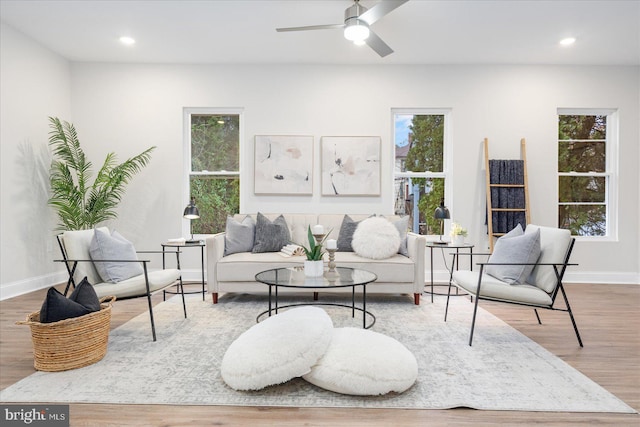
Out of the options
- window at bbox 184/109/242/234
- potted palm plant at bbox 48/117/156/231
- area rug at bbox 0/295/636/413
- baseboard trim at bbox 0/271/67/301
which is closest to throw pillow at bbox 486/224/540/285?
area rug at bbox 0/295/636/413

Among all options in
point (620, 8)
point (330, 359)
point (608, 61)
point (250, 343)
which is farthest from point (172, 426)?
point (608, 61)

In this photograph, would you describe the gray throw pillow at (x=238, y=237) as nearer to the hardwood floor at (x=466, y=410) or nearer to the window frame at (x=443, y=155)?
the hardwood floor at (x=466, y=410)

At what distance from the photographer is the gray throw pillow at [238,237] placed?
13.8 ft

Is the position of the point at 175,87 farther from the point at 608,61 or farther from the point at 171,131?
the point at 608,61

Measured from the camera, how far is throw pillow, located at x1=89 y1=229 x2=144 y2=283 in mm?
2889

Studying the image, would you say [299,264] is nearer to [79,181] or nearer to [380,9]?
[380,9]

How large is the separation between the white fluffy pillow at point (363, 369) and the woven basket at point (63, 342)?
4.43 ft

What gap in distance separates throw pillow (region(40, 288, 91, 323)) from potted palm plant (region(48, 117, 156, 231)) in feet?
8.79

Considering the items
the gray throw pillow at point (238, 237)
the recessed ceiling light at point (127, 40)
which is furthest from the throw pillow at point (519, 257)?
the recessed ceiling light at point (127, 40)

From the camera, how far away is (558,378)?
2.21 metres

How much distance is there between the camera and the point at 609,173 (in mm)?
5223

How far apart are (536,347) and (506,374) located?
0.62 meters

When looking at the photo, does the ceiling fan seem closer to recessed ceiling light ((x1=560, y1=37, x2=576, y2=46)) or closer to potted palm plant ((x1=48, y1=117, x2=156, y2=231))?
recessed ceiling light ((x1=560, y1=37, x2=576, y2=46))

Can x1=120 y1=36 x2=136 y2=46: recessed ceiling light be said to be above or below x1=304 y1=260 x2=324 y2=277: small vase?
above
